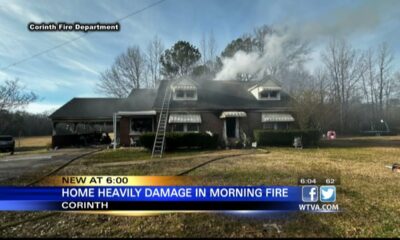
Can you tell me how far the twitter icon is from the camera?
17.2ft

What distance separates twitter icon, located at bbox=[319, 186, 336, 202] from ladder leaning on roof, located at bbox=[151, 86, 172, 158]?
33.7ft

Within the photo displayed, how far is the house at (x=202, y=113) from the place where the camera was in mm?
20953

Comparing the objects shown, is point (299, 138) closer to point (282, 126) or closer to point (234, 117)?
point (282, 126)

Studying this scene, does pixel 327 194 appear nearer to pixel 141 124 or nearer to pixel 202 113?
pixel 202 113

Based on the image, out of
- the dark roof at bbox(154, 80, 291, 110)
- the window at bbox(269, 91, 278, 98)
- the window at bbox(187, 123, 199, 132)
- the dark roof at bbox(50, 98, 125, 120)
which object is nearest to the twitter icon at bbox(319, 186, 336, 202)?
the window at bbox(187, 123, 199, 132)

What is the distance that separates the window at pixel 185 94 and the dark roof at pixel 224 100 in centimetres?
60

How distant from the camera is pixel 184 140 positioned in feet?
56.8

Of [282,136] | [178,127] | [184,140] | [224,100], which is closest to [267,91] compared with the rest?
[224,100]

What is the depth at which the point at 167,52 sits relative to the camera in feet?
128

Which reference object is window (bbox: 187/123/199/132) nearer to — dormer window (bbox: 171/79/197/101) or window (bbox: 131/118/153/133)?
dormer window (bbox: 171/79/197/101)

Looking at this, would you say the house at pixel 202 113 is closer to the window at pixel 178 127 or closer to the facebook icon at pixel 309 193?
the window at pixel 178 127

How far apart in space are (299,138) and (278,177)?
11469mm

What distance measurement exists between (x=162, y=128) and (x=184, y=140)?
3399 millimetres

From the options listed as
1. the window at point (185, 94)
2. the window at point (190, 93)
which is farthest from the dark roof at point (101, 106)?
the window at point (190, 93)
